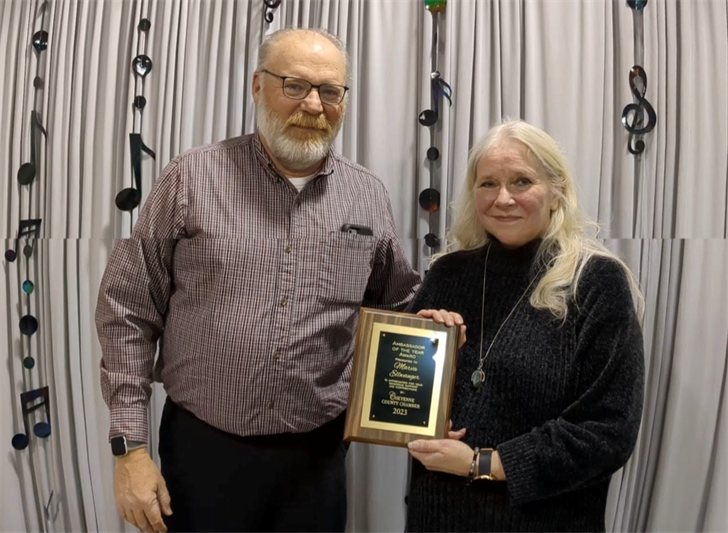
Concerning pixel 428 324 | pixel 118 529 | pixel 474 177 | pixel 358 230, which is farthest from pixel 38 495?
pixel 474 177

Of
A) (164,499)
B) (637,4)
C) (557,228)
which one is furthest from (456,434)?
(637,4)

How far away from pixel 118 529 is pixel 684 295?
1908 millimetres

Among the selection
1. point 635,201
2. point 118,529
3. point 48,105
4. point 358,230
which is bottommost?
point 118,529

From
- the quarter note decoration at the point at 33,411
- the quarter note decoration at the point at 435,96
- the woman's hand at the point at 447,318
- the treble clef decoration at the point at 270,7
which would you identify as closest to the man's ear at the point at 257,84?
the treble clef decoration at the point at 270,7

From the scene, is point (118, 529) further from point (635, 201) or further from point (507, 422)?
point (635, 201)

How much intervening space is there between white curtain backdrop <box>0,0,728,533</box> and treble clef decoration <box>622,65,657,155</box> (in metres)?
0.02

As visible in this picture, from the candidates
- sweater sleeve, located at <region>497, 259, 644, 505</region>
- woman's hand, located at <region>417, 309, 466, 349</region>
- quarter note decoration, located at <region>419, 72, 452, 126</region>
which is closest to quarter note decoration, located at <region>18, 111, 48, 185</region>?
quarter note decoration, located at <region>419, 72, 452, 126</region>

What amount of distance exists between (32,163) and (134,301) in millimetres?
794

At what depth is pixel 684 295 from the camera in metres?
1.54

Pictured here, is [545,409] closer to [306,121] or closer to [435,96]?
[306,121]

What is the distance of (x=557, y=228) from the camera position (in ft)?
3.73

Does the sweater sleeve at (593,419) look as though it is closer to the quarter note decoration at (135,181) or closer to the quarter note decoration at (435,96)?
the quarter note decoration at (435,96)

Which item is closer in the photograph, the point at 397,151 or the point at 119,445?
the point at 119,445

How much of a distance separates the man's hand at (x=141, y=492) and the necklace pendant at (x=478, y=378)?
2.52 feet
